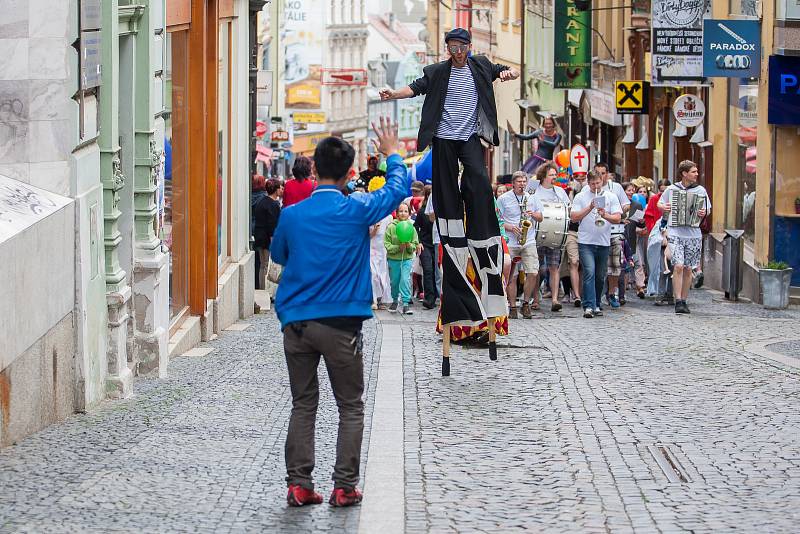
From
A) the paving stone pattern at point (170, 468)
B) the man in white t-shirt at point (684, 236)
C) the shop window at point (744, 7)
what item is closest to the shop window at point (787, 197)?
the shop window at point (744, 7)

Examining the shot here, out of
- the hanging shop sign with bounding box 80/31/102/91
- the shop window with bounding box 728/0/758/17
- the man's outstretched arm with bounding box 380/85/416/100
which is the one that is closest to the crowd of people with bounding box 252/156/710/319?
the shop window with bounding box 728/0/758/17

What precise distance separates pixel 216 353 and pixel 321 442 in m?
5.97

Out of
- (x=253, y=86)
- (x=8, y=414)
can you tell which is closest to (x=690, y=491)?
(x=8, y=414)

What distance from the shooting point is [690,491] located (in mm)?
8172

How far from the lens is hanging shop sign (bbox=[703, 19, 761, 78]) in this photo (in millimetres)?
24078

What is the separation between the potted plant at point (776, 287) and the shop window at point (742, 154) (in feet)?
7.84

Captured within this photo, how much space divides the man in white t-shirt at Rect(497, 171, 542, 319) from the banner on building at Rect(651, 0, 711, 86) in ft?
29.6

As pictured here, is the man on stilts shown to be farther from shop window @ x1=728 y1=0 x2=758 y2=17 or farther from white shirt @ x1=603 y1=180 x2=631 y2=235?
shop window @ x1=728 y1=0 x2=758 y2=17

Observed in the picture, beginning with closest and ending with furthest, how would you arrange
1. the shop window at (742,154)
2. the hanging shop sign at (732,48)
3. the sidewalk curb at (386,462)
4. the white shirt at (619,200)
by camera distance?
the sidewalk curb at (386,462), the white shirt at (619,200), the hanging shop sign at (732,48), the shop window at (742,154)

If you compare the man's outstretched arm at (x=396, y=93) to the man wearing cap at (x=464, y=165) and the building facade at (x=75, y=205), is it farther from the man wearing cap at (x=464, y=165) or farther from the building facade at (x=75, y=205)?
the building facade at (x=75, y=205)

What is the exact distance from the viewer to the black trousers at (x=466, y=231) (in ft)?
41.3

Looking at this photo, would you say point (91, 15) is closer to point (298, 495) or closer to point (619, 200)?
point (298, 495)

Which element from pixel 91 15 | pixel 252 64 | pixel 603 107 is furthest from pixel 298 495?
pixel 603 107

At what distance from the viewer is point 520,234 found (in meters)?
19.4
